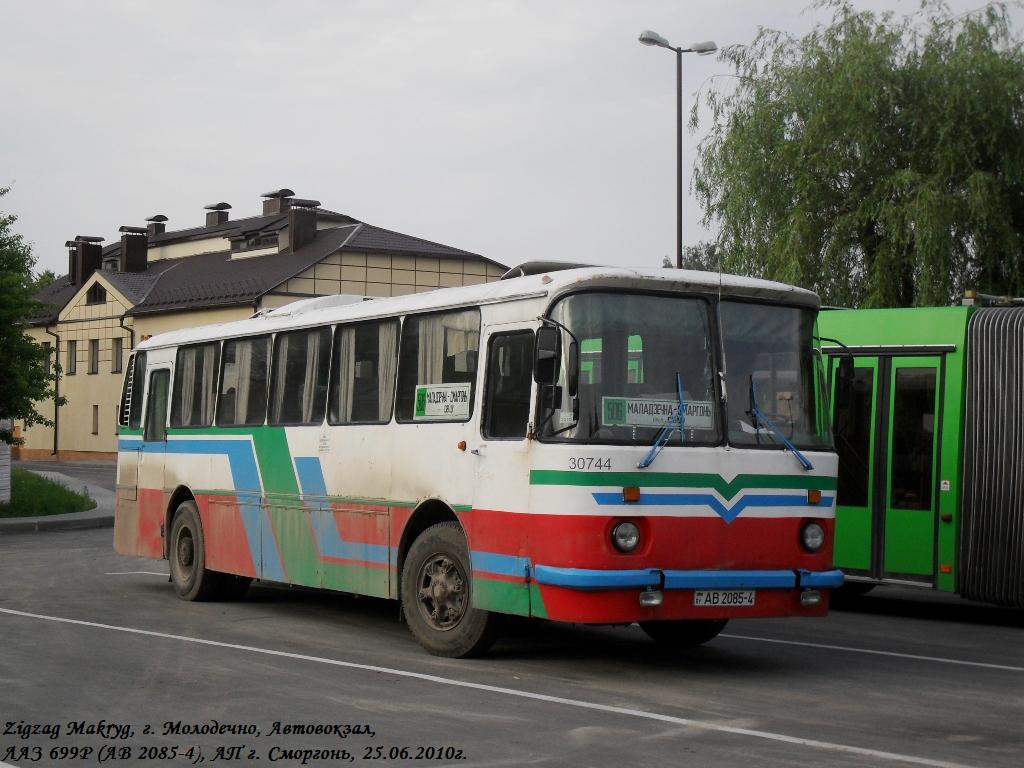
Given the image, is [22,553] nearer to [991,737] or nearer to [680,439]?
[680,439]

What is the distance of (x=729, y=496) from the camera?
10.6 meters

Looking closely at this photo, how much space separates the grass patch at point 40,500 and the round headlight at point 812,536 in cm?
2175

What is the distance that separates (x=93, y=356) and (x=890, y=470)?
197 feet

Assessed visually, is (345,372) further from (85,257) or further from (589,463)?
(85,257)

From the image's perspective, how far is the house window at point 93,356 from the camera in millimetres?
70438

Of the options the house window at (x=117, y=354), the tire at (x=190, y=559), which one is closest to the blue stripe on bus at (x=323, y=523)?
the tire at (x=190, y=559)

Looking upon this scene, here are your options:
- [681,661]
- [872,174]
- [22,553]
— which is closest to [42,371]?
[22,553]

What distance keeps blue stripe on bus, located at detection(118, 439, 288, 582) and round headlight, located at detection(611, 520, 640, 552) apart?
468 centimetres

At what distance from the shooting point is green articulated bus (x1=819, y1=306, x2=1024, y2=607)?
14.4 metres

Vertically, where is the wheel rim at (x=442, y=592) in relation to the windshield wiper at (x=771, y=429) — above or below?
below

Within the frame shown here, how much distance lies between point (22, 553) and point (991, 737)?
667 inches

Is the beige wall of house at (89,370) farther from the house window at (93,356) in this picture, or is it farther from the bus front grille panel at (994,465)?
the bus front grille panel at (994,465)

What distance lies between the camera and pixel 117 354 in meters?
68.6

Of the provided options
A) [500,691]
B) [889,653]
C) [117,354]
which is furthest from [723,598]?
[117,354]
